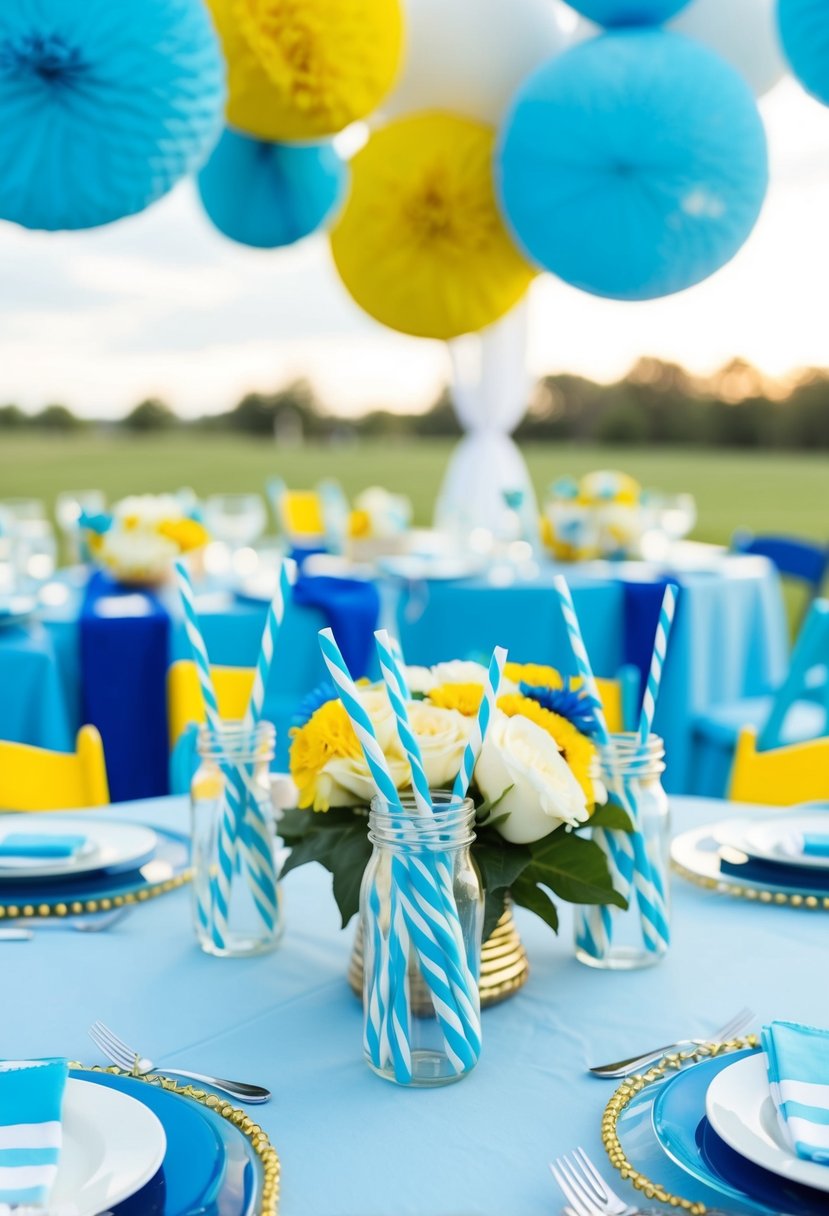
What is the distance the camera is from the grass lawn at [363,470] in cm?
1598

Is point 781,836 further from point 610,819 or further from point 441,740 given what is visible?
point 441,740

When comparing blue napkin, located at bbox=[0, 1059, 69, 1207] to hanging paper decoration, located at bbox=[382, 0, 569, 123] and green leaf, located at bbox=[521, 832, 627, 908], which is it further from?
hanging paper decoration, located at bbox=[382, 0, 569, 123]

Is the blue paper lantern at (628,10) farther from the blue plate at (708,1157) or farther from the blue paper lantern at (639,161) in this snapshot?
the blue plate at (708,1157)

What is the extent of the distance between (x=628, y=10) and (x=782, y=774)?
1043 mm

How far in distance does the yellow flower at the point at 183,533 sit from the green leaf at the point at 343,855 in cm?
235

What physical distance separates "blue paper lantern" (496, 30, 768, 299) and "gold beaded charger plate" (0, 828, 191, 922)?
97 centimetres

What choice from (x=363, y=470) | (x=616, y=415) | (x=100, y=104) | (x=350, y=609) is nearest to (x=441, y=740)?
(x=100, y=104)

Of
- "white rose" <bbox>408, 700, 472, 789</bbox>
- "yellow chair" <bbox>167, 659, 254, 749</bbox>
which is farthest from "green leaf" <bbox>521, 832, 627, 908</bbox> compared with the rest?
"yellow chair" <bbox>167, 659, 254, 749</bbox>

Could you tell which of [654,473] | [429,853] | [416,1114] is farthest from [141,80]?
[654,473]

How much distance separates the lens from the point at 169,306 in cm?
1344

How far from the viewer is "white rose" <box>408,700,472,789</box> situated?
875 millimetres

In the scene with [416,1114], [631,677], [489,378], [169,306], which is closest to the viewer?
[416,1114]

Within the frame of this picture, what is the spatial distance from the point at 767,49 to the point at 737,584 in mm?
1887

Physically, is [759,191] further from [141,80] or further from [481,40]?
[141,80]
